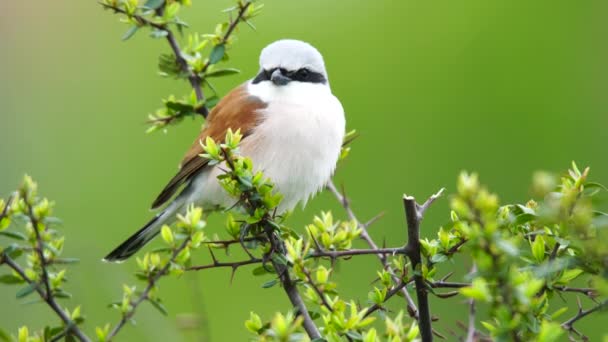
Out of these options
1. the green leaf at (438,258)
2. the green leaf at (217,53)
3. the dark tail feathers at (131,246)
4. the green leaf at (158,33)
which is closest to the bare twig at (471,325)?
the green leaf at (438,258)

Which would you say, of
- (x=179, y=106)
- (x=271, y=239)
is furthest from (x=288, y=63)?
(x=271, y=239)

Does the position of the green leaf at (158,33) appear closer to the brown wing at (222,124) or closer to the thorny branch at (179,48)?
the thorny branch at (179,48)

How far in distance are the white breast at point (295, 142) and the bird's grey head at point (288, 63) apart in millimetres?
40

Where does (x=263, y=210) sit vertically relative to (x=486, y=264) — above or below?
below

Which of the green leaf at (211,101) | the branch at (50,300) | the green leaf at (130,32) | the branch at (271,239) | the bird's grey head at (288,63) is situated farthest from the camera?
the bird's grey head at (288,63)

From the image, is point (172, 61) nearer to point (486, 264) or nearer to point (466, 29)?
point (486, 264)

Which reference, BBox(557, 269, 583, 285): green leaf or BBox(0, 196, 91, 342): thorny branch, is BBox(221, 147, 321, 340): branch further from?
BBox(557, 269, 583, 285): green leaf

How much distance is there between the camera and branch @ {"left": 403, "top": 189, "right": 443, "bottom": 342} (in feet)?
4.82

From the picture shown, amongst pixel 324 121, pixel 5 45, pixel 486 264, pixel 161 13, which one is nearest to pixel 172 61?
pixel 161 13

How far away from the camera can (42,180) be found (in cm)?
471

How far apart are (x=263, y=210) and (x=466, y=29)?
12.0 feet

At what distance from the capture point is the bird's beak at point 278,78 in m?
2.77

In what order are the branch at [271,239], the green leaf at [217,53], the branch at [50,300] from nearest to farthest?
the branch at [50,300] < the branch at [271,239] < the green leaf at [217,53]

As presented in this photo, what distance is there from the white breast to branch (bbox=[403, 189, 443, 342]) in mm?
1158
